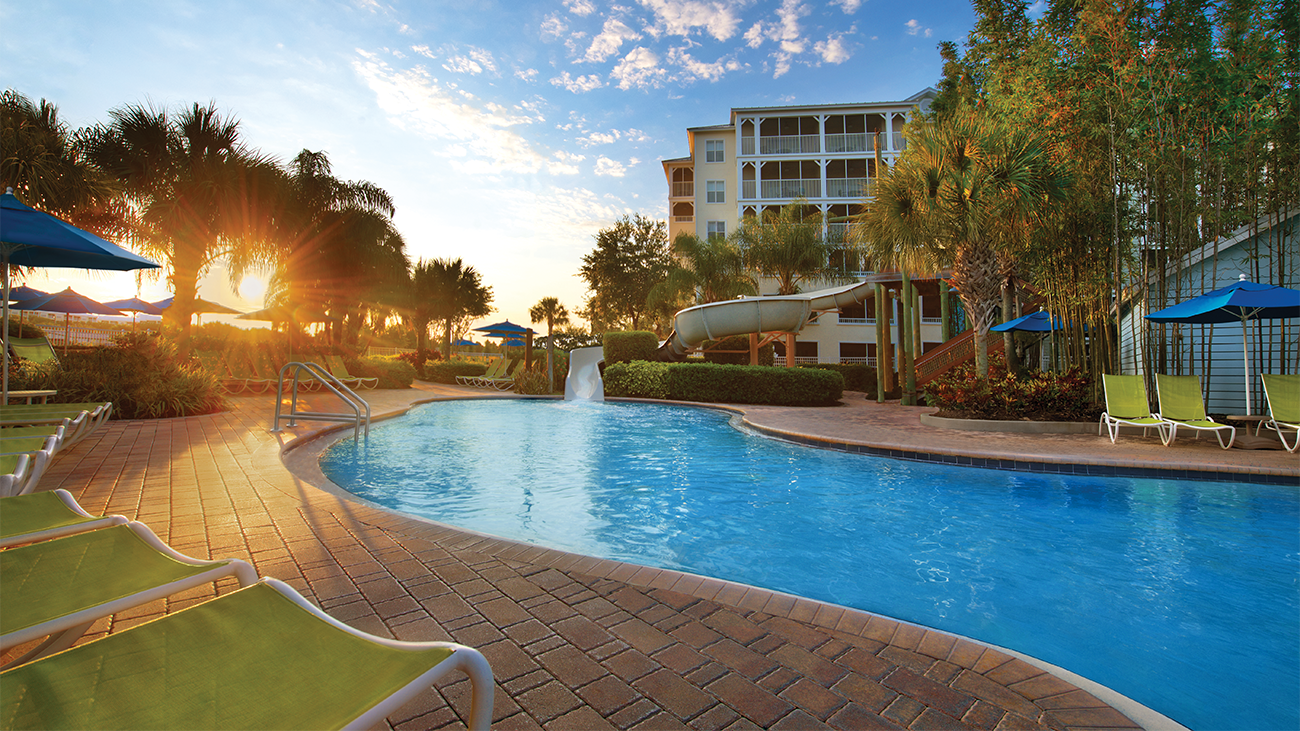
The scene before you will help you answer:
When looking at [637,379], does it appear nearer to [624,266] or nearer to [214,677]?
[214,677]

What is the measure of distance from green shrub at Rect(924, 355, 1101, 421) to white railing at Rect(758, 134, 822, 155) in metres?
26.9

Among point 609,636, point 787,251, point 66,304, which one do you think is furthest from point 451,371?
point 609,636

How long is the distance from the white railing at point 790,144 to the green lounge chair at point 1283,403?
95.2ft

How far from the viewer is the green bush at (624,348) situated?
16359 mm

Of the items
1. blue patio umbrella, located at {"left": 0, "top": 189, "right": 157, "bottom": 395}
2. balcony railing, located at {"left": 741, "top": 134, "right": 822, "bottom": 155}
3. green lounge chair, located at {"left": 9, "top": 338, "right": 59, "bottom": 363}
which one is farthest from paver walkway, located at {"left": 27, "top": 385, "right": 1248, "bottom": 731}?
balcony railing, located at {"left": 741, "top": 134, "right": 822, "bottom": 155}

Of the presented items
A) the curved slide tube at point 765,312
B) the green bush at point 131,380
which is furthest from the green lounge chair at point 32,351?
the curved slide tube at point 765,312

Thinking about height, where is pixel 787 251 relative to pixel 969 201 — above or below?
above

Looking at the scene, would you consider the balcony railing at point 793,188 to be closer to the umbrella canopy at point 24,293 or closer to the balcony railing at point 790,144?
the balcony railing at point 790,144

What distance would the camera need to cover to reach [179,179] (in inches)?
528

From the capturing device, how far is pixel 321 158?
66.9 ft

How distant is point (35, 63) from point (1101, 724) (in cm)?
1273

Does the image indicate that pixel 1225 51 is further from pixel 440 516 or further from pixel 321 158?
pixel 321 158

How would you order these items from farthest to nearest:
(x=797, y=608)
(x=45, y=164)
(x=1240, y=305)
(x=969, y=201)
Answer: (x=45, y=164) < (x=969, y=201) < (x=1240, y=305) < (x=797, y=608)

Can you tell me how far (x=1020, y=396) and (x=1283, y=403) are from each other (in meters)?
2.85
